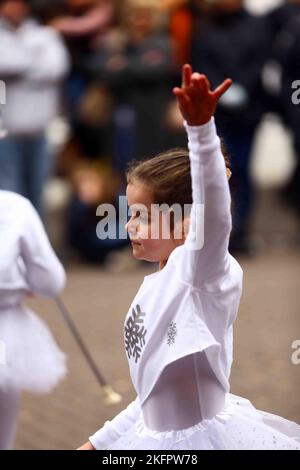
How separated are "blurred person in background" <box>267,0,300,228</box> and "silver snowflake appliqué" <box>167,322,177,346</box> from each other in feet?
19.4

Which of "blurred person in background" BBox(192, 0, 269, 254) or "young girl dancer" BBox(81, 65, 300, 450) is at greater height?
"blurred person in background" BBox(192, 0, 269, 254)

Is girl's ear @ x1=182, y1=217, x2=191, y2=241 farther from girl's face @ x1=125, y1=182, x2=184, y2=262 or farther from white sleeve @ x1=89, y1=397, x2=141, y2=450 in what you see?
white sleeve @ x1=89, y1=397, x2=141, y2=450

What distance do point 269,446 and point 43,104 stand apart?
580 centimetres

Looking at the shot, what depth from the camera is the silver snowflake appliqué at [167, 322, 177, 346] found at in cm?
336

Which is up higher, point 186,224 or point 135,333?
point 186,224

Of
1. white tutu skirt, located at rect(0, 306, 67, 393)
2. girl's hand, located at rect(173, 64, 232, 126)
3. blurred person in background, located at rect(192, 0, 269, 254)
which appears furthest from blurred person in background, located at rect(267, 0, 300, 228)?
girl's hand, located at rect(173, 64, 232, 126)

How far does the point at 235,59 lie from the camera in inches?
360

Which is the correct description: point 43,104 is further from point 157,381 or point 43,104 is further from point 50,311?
point 157,381

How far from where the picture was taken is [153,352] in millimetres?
3418

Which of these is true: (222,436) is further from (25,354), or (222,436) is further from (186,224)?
(25,354)

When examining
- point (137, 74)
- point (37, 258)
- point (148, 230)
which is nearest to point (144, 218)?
point (148, 230)

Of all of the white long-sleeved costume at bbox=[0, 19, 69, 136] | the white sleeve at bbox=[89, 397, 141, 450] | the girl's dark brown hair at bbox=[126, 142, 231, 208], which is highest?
the white long-sleeved costume at bbox=[0, 19, 69, 136]

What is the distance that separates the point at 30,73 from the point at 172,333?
5719mm

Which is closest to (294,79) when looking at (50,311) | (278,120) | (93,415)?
(278,120)
